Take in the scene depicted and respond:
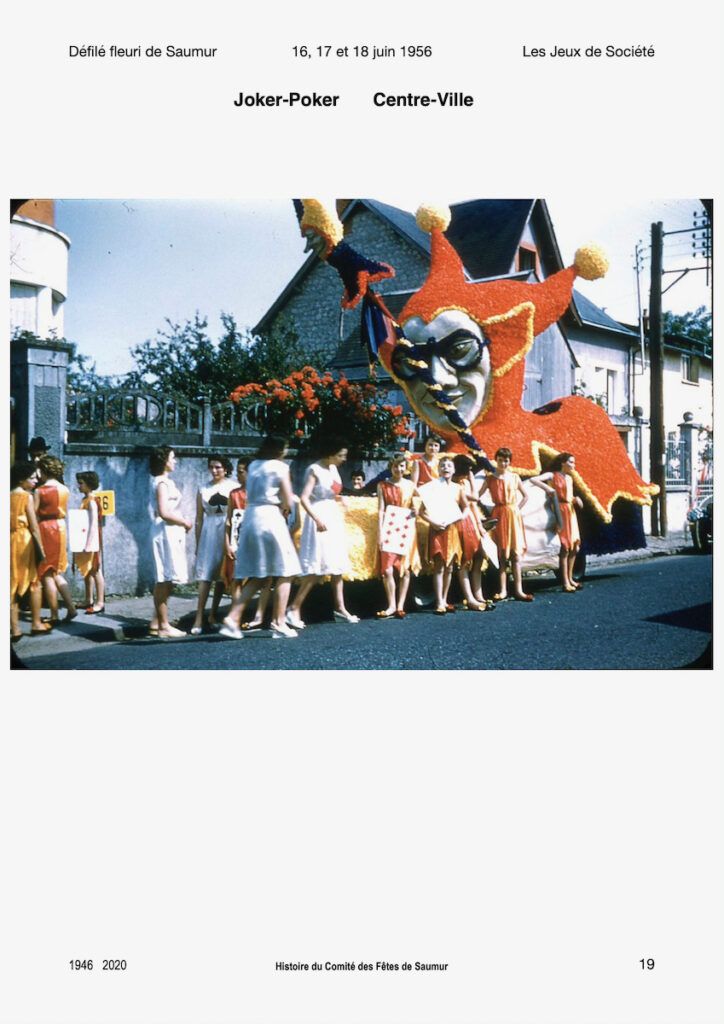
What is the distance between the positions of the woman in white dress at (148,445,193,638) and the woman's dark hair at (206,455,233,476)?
28cm

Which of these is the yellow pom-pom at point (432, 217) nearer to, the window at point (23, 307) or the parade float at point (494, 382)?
the parade float at point (494, 382)

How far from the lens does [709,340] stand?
3945 mm

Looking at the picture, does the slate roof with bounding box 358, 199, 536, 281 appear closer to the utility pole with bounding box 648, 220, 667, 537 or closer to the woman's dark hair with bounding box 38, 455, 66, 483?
the utility pole with bounding box 648, 220, 667, 537

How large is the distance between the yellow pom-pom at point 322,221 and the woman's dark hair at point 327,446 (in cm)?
94

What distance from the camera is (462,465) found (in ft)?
16.2

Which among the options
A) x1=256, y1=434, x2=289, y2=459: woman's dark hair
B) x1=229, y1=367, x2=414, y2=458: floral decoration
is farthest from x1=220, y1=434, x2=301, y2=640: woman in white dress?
x1=229, y1=367, x2=414, y2=458: floral decoration

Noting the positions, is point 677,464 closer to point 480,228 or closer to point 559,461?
point 559,461

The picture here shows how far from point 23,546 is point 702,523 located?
9.89 feet

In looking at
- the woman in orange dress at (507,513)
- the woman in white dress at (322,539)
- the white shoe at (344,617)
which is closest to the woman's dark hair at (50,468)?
the woman in white dress at (322,539)

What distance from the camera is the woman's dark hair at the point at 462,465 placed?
4922 mm

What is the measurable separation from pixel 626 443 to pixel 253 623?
99.4 inches

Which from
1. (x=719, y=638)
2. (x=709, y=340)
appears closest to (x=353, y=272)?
(x=709, y=340)

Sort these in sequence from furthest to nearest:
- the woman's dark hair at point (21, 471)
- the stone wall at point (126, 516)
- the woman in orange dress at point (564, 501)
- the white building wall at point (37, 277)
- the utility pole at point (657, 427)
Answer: the woman in orange dress at point (564, 501) → the utility pole at point (657, 427) → the stone wall at point (126, 516) → the woman's dark hair at point (21, 471) → the white building wall at point (37, 277)

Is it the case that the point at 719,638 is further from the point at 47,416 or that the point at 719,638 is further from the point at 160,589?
the point at 47,416
